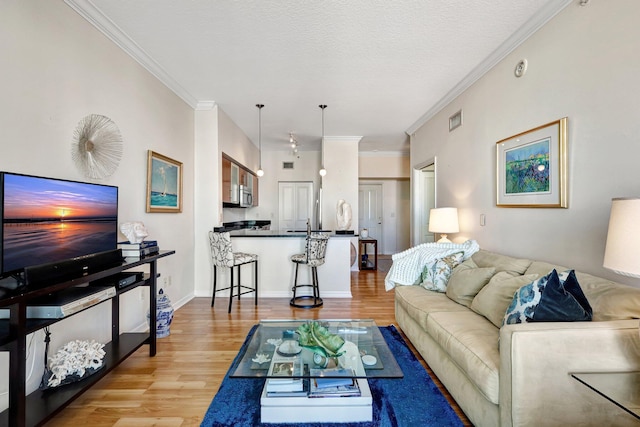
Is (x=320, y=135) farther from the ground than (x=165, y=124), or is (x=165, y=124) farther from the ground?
(x=320, y=135)

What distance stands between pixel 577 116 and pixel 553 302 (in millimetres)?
1402

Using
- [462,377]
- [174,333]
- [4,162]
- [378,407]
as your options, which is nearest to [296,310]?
[174,333]

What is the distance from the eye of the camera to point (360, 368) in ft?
5.43

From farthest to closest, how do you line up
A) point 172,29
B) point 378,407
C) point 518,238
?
point 518,238 < point 172,29 < point 378,407

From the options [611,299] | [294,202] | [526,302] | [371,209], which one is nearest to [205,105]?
[294,202]

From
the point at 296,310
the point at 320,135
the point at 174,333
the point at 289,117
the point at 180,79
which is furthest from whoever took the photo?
the point at 320,135

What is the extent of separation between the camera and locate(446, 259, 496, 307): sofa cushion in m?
2.31

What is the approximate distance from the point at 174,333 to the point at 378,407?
215 centimetres

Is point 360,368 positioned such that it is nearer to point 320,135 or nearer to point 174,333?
point 174,333

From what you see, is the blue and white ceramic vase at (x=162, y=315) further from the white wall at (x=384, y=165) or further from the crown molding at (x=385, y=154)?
the crown molding at (x=385, y=154)

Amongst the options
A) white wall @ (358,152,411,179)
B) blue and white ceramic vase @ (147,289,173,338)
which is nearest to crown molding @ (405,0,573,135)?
white wall @ (358,152,411,179)

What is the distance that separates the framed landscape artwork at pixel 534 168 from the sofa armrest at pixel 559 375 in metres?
1.18

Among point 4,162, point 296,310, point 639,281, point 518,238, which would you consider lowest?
point 296,310

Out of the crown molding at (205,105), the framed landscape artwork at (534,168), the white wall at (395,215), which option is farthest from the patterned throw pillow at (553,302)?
the white wall at (395,215)
